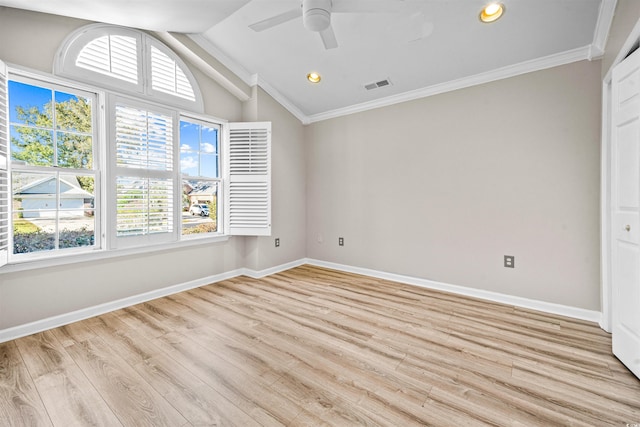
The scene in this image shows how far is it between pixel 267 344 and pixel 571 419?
6.09 ft

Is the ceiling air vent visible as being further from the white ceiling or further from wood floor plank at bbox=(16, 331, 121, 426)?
wood floor plank at bbox=(16, 331, 121, 426)

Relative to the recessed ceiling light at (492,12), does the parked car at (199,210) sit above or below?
below

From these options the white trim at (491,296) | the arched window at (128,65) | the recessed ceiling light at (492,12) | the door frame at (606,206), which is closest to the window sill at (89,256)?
the arched window at (128,65)

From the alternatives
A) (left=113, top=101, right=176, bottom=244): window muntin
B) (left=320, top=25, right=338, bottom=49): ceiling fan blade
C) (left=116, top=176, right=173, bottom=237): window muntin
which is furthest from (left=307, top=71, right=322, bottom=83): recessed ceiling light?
(left=116, top=176, right=173, bottom=237): window muntin

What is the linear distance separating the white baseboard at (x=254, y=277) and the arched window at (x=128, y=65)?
2171 millimetres

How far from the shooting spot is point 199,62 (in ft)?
11.0

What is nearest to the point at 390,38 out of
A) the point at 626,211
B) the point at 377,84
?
the point at 377,84

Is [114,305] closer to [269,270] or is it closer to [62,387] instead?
[62,387]

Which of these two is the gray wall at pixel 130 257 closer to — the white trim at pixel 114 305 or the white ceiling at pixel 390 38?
the white trim at pixel 114 305

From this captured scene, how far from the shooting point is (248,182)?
3838 millimetres

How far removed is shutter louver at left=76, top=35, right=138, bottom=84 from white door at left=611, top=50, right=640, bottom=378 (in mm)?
4141

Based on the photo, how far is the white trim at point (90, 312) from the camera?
7.37 ft

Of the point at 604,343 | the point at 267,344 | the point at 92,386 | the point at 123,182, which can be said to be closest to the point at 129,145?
the point at 123,182

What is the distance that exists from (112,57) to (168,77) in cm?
54
